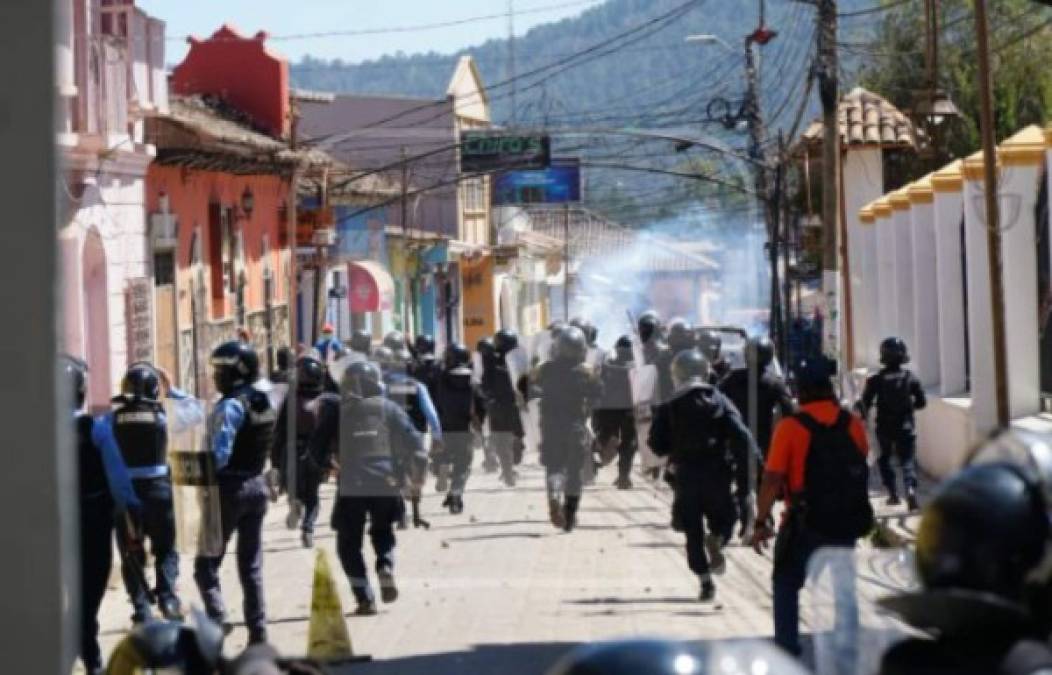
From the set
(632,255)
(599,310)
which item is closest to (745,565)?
(599,310)

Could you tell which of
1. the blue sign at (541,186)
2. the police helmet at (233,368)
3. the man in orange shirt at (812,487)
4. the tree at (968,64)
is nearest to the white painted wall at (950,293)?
the tree at (968,64)

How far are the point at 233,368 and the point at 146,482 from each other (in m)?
0.84

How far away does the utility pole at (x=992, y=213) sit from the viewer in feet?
66.2

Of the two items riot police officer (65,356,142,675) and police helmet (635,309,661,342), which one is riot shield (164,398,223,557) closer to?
riot police officer (65,356,142,675)

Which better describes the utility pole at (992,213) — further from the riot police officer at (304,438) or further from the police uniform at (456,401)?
the police uniform at (456,401)

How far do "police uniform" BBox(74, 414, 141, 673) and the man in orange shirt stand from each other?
3.53 meters

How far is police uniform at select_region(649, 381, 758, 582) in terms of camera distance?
15648mm

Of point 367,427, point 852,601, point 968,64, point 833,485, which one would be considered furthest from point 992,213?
point 968,64

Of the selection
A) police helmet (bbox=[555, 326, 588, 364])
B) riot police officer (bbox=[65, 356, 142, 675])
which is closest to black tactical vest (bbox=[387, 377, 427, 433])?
police helmet (bbox=[555, 326, 588, 364])

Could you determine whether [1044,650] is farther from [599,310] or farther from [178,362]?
[599,310]

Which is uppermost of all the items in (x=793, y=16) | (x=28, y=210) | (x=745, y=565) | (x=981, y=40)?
(x=793, y=16)

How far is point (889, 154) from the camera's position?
41.7 meters

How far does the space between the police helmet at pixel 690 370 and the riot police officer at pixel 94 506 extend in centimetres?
407

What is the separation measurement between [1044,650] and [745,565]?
14.3 meters
